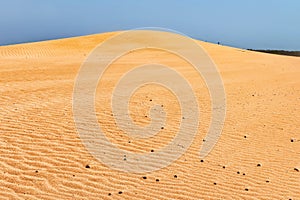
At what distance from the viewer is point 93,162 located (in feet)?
20.8

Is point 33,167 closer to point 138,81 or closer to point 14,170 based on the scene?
point 14,170

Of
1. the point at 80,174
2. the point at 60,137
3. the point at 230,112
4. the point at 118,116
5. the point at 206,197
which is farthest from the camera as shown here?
the point at 230,112

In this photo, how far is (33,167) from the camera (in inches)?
237

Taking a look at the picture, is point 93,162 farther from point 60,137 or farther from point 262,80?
point 262,80

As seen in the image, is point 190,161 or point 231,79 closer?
point 190,161

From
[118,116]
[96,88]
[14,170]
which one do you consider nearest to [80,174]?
[14,170]

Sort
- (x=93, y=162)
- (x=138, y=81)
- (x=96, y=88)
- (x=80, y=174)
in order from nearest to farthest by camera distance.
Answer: (x=80, y=174) → (x=93, y=162) → (x=96, y=88) → (x=138, y=81)

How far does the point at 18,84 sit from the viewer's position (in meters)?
14.2

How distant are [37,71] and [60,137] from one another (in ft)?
40.6

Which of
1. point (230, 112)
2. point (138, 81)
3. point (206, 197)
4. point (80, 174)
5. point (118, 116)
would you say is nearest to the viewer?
point (206, 197)

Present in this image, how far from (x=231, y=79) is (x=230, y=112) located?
8.15m

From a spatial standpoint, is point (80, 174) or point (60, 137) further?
point (60, 137)

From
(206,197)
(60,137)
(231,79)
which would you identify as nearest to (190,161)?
(206,197)

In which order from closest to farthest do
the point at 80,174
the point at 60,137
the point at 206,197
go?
the point at 206,197 → the point at 80,174 → the point at 60,137
